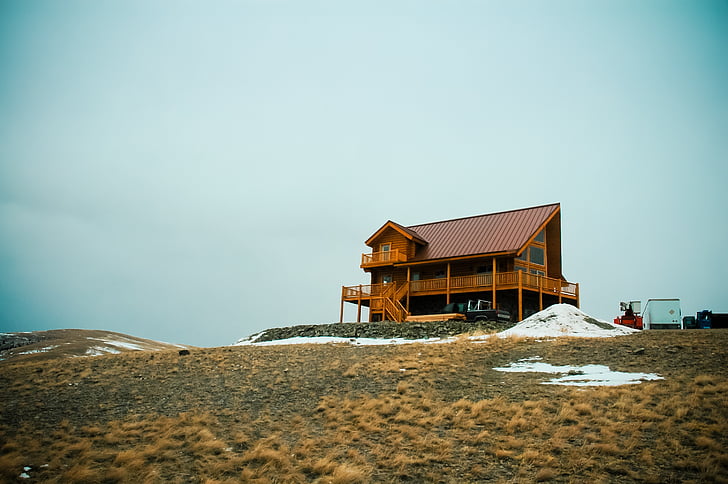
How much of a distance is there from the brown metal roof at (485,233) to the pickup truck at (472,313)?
11.3 feet

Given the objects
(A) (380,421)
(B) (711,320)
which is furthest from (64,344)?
(B) (711,320)

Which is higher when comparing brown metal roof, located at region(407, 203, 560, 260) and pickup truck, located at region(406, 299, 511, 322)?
brown metal roof, located at region(407, 203, 560, 260)

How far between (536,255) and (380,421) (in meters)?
24.1

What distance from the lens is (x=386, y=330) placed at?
88.6 ft

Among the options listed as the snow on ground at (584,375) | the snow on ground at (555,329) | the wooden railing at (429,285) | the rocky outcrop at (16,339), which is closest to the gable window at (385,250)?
the wooden railing at (429,285)

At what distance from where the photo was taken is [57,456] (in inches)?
418

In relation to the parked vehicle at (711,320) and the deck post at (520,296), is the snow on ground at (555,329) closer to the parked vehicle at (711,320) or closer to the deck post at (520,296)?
the deck post at (520,296)

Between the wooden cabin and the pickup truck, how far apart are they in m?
0.87

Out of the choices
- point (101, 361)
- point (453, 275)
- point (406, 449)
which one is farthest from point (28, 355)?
point (406, 449)

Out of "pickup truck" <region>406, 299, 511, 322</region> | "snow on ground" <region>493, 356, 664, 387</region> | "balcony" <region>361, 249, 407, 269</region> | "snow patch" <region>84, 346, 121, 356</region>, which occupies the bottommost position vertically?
"snow patch" <region>84, 346, 121, 356</region>

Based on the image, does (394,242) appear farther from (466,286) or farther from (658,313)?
(658,313)

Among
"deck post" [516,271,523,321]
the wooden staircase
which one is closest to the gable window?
the wooden staircase

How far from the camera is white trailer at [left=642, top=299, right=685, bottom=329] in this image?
3111 cm

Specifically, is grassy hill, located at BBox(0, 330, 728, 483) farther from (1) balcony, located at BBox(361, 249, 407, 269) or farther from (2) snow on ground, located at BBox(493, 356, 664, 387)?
(1) balcony, located at BBox(361, 249, 407, 269)
